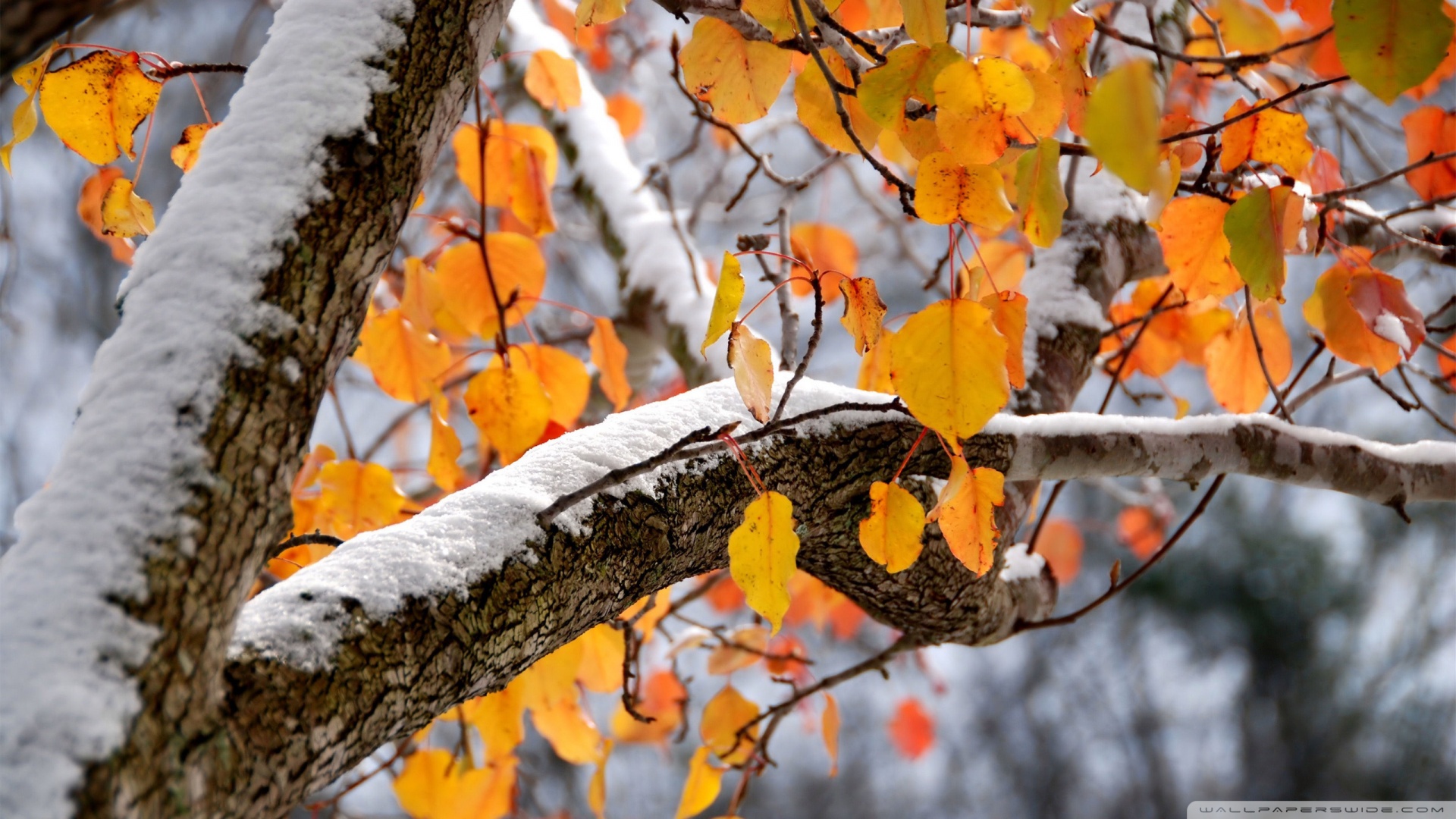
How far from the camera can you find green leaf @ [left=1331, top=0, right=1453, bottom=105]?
1.45 feet

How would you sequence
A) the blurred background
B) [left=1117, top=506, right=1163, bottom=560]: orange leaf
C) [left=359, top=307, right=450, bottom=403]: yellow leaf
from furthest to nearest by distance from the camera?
the blurred background, [left=1117, top=506, right=1163, bottom=560]: orange leaf, [left=359, top=307, right=450, bottom=403]: yellow leaf

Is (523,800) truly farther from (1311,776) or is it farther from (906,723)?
(1311,776)

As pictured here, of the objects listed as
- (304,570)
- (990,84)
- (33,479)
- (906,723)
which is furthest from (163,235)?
(33,479)

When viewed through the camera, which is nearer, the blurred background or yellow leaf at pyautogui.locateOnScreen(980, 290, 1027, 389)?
yellow leaf at pyautogui.locateOnScreen(980, 290, 1027, 389)

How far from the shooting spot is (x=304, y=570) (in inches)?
20.3

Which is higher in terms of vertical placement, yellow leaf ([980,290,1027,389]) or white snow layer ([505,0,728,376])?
white snow layer ([505,0,728,376])

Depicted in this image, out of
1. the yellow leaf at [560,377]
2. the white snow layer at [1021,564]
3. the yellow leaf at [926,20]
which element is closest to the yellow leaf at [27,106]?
the yellow leaf at [560,377]

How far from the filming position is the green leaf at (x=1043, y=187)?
0.53 meters


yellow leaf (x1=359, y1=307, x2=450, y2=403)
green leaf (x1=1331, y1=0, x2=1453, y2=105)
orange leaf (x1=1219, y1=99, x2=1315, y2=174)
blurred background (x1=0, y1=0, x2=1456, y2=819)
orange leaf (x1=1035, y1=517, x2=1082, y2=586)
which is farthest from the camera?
blurred background (x1=0, y1=0, x2=1456, y2=819)

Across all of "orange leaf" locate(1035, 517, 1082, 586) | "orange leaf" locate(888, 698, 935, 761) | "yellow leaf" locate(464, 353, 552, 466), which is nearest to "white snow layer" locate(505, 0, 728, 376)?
"yellow leaf" locate(464, 353, 552, 466)

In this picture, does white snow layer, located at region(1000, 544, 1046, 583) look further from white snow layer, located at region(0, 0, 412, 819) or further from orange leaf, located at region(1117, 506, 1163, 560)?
orange leaf, located at region(1117, 506, 1163, 560)

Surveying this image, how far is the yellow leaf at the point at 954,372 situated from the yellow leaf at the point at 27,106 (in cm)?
60

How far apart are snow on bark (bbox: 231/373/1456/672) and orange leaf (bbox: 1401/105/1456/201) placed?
29cm

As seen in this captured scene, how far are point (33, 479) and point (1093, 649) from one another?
4.93m
